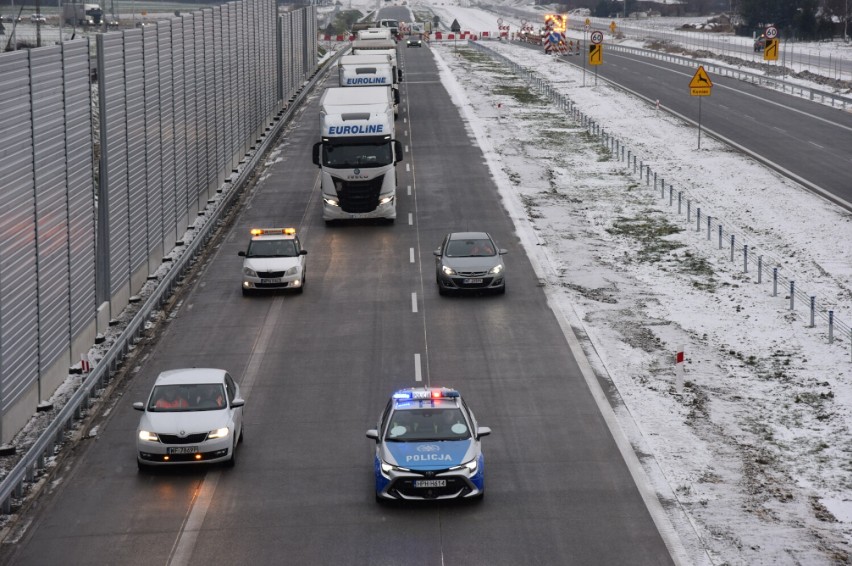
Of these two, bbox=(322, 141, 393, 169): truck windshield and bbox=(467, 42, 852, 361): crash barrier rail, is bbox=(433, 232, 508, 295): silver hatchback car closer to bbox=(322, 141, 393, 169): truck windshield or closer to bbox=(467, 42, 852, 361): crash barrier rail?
bbox=(467, 42, 852, 361): crash barrier rail

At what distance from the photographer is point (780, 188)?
157ft

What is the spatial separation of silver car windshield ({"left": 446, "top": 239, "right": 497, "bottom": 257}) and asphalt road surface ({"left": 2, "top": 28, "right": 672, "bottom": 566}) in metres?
1.24

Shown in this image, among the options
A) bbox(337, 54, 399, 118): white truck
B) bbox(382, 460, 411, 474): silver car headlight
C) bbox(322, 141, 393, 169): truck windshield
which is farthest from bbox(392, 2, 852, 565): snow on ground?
bbox(337, 54, 399, 118): white truck

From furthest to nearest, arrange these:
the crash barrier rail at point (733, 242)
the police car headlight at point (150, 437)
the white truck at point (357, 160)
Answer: the white truck at point (357, 160)
the crash barrier rail at point (733, 242)
the police car headlight at point (150, 437)

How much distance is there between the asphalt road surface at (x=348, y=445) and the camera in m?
17.1

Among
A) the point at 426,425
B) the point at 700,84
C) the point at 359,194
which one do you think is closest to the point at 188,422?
the point at 426,425

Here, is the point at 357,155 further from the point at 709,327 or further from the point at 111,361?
the point at 111,361

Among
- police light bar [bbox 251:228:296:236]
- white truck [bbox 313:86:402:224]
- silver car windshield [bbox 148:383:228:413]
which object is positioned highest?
white truck [bbox 313:86:402:224]

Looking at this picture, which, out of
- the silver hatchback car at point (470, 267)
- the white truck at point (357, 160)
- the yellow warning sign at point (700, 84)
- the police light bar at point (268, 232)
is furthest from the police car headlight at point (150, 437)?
the yellow warning sign at point (700, 84)

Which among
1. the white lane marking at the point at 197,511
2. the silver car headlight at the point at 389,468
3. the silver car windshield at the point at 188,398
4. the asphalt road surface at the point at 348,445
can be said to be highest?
the silver car windshield at the point at 188,398

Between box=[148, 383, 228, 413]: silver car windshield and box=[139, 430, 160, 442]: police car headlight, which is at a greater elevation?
box=[148, 383, 228, 413]: silver car windshield

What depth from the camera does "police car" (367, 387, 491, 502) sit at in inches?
710

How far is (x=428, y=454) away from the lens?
1822 cm

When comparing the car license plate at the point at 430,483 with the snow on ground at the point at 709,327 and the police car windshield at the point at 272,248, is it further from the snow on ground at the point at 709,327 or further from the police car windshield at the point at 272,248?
the police car windshield at the point at 272,248
